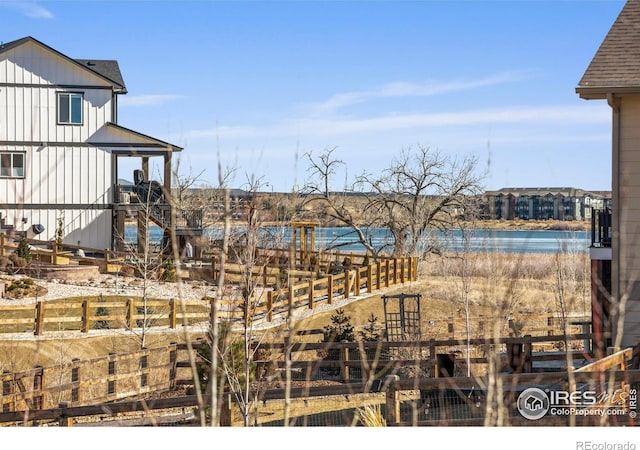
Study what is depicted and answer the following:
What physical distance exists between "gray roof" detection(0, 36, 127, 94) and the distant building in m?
15.9

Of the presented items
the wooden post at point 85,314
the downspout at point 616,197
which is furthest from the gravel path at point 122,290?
the downspout at point 616,197

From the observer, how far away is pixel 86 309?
849 inches

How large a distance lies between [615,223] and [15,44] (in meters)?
27.0

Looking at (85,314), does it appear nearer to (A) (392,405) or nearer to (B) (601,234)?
(B) (601,234)

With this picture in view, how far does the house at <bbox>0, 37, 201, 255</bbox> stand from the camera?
34094 mm

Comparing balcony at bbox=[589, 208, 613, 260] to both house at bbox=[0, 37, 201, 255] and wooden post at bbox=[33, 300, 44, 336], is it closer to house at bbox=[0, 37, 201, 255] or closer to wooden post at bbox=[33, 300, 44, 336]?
wooden post at bbox=[33, 300, 44, 336]

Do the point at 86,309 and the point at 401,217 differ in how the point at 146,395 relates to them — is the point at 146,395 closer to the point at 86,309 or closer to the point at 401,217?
the point at 86,309

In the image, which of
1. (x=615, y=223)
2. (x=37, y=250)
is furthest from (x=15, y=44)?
(x=615, y=223)

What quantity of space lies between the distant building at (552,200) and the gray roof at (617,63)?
160 centimetres

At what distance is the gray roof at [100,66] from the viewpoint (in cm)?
3394

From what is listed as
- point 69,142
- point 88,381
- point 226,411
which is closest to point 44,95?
point 69,142

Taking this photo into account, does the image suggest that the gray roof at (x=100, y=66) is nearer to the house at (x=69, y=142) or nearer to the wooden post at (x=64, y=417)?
the house at (x=69, y=142)

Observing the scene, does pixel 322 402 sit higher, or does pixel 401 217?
pixel 401 217

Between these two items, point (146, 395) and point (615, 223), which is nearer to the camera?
point (615, 223)
